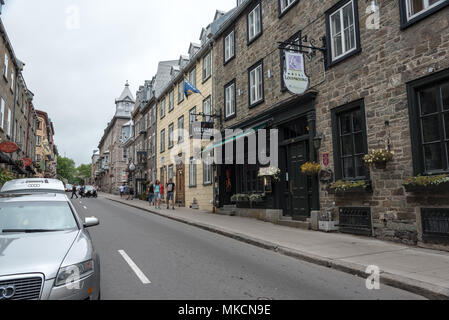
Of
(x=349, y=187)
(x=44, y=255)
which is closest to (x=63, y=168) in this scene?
(x=349, y=187)

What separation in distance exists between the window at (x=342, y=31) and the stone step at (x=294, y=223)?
5110 mm

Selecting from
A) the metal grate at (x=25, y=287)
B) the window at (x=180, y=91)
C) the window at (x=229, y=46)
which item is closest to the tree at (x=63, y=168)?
the window at (x=180, y=91)

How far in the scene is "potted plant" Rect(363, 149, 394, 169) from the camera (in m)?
8.26

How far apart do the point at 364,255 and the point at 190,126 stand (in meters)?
16.8

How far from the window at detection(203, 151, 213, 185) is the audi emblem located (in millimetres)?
15673

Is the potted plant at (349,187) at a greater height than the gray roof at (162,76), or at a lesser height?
lesser

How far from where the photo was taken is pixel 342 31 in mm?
10195

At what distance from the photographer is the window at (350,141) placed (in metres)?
9.33

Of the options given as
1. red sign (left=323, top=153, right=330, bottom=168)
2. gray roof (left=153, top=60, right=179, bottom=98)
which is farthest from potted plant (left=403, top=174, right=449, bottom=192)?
gray roof (left=153, top=60, right=179, bottom=98)

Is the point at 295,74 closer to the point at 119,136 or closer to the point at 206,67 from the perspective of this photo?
the point at 206,67

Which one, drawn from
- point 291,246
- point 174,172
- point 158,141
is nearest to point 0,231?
point 291,246

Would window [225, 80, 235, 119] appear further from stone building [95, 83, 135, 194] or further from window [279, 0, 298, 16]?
stone building [95, 83, 135, 194]

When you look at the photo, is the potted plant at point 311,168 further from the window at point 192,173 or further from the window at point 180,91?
the window at point 180,91
